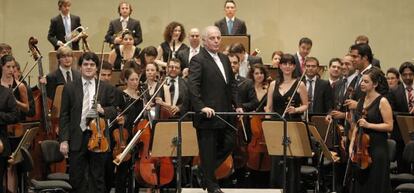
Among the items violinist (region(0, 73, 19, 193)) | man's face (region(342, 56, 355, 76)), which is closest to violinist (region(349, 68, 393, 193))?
man's face (region(342, 56, 355, 76))

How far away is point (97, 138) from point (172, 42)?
10.5 feet

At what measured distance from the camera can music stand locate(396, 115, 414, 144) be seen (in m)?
8.38

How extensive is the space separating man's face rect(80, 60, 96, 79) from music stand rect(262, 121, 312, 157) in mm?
1685

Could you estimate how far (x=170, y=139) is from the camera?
7789 millimetres

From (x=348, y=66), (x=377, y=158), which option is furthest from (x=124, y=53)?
(x=377, y=158)

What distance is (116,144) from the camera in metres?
8.41

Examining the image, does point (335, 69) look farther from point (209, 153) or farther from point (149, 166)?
point (209, 153)

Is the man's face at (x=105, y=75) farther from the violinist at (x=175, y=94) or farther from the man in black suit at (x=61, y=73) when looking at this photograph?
the violinist at (x=175, y=94)

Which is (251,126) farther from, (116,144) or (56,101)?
(56,101)

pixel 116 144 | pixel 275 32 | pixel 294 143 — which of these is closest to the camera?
pixel 294 143

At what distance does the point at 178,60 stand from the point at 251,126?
1146 millimetres

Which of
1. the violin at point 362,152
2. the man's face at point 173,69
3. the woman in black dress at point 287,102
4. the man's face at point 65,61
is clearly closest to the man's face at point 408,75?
the woman in black dress at point 287,102

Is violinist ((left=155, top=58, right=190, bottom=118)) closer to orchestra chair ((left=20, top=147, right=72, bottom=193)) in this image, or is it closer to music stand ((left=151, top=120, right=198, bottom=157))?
music stand ((left=151, top=120, right=198, bottom=157))

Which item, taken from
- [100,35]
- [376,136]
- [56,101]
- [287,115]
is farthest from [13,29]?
[376,136]
